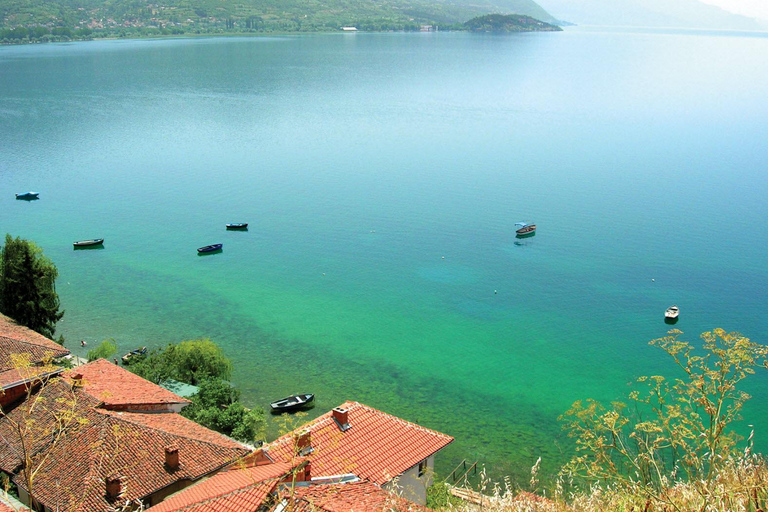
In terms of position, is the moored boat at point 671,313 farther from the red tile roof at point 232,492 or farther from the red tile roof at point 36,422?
the red tile roof at point 36,422

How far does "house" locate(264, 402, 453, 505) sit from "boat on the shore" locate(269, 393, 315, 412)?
9.69 metres

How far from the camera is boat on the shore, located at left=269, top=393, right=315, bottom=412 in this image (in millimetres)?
34906

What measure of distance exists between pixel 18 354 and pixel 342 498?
48.6 feet

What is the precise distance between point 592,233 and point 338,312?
1021 inches

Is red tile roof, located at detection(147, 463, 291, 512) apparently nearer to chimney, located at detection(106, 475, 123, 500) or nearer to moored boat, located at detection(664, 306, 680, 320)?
chimney, located at detection(106, 475, 123, 500)

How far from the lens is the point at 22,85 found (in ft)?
454

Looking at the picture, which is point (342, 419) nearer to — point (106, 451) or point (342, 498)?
point (342, 498)

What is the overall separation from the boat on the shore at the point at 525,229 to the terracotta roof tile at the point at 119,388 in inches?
1459

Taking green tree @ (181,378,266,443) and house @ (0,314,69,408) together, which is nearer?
house @ (0,314,69,408)

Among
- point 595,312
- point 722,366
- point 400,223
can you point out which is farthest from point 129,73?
point 722,366

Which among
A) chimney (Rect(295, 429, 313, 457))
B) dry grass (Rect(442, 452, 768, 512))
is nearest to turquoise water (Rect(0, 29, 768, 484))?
chimney (Rect(295, 429, 313, 457))

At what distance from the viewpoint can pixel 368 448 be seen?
78.7 ft

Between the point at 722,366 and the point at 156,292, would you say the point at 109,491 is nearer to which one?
the point at 722,366

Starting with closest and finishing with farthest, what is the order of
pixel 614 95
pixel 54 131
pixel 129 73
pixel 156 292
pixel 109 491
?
pixel 109 491 < pixel 156 292 < pixel 54 131 < pixel 614 95 < pixel 129 73
